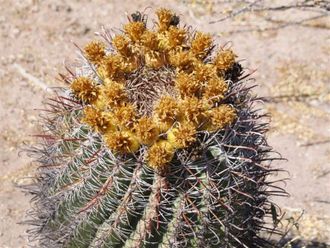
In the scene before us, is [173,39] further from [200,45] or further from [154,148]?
[154,148]

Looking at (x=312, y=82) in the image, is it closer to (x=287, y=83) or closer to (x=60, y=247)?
(x=287, y=83)

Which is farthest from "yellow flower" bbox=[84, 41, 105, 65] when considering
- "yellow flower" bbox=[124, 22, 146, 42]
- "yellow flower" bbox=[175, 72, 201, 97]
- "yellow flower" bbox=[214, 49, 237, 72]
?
"yellow flower" bbox=[214, 49, 237, 72]

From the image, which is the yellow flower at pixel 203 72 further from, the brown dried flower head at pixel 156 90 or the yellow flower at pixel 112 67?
the yellow flower at pixel 112 67

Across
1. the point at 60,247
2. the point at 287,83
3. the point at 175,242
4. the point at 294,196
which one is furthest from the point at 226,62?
the point at 287,83

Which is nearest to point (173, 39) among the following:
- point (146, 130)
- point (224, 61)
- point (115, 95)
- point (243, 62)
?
point (224, 61)

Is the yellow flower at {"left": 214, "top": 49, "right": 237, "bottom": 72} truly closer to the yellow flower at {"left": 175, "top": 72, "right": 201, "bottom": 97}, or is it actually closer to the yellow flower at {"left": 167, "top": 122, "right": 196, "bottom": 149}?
the yellow flower at {"left": 175, "top": 72, "right": 201, "bottom": 97}

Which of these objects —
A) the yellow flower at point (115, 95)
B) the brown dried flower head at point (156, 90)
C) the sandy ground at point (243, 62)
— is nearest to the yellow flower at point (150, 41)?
the brown dried flower head at point (156, 90)
